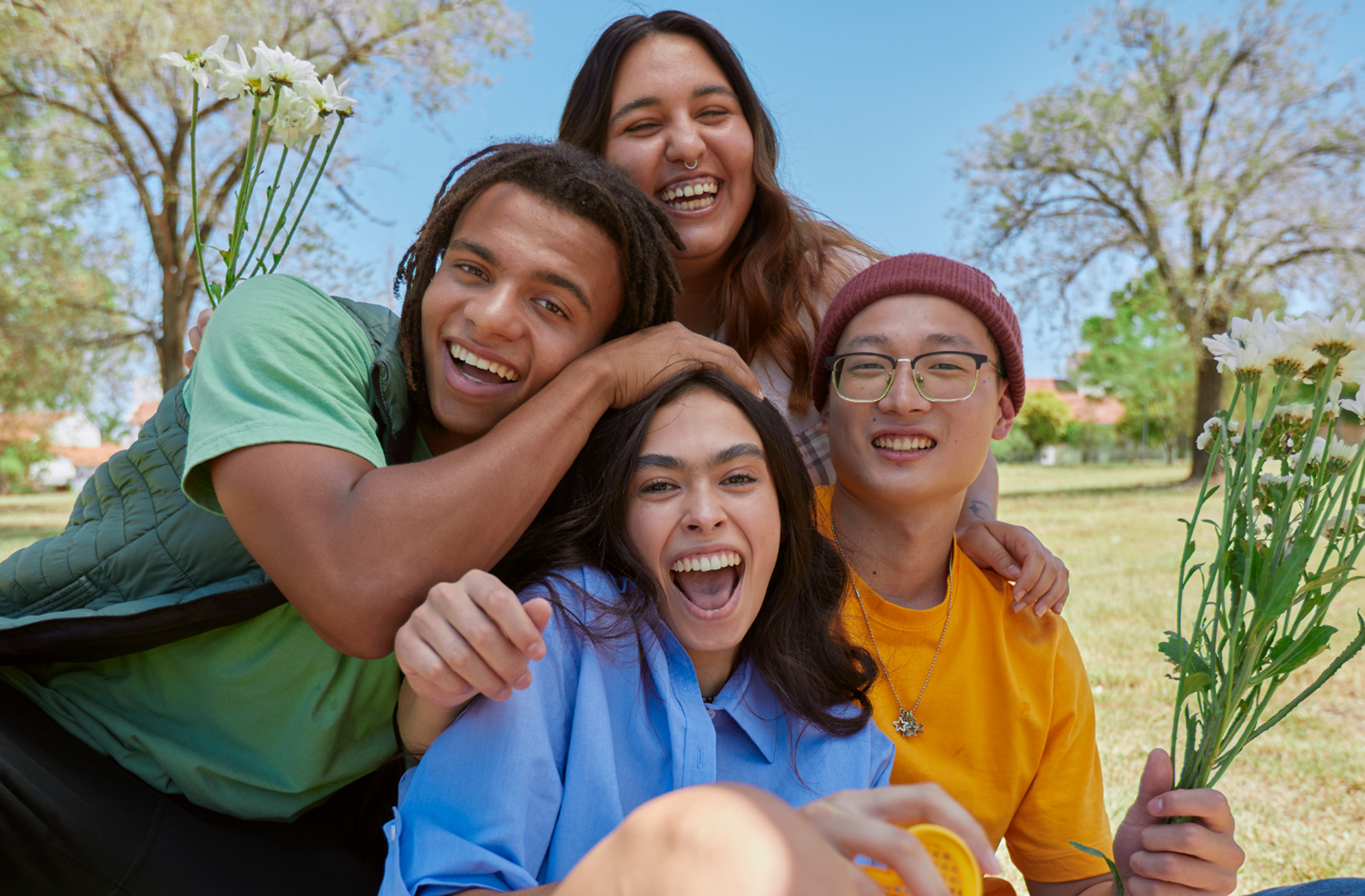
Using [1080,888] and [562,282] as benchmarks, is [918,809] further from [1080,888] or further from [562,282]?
[1080,888]

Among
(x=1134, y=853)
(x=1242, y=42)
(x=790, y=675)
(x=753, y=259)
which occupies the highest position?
(x=1242, y=42)

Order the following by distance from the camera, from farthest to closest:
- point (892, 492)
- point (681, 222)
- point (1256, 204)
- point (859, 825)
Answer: point (1256, 204)
point (681, 222)
point (892, 492)
point (859, 825)

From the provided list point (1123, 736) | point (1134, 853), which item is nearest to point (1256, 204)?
point (1123, 736)

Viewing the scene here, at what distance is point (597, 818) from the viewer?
1755 mm

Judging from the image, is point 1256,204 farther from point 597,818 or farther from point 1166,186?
point 597,818

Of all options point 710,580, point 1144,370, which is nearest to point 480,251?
point 710,580

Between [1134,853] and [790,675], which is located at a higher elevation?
[790,675]

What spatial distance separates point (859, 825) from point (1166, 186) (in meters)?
20.7

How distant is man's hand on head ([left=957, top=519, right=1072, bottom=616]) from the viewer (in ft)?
8.57

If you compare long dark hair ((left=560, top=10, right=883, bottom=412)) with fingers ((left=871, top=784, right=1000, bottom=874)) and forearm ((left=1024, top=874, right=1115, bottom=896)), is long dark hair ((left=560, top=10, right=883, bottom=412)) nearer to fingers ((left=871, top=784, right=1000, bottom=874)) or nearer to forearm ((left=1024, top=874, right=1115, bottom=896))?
forearm ((left=1024, top=874, right=1115, bottom=896))

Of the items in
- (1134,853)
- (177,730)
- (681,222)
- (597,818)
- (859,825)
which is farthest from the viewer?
(681,222)

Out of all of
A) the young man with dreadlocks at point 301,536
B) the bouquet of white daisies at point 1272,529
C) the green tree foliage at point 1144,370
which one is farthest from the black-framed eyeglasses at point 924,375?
the green tree foliage at point 1144,370

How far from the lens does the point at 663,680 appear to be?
1.96 m

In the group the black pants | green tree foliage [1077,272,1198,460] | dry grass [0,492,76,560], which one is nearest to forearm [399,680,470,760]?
the black pants
